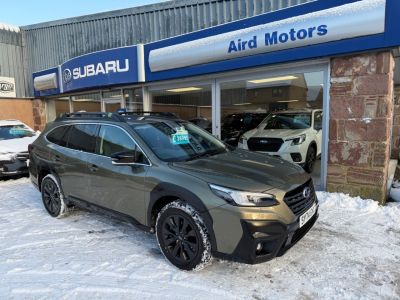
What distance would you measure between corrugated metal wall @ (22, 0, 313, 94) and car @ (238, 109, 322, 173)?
2.76 metres

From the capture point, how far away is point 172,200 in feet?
11.4

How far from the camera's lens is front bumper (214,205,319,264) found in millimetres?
2889

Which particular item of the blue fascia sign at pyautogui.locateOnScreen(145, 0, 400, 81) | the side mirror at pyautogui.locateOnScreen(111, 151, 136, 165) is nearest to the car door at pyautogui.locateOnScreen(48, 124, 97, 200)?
the side mirror at pyautogui.locateOnScreen(111, 151, 136, 165)

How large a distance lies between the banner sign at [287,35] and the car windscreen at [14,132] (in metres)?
5.06

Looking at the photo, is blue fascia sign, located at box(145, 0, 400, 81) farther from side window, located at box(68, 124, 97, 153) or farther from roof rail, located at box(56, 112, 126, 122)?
side window, located at box(68, 124, 97, 153)

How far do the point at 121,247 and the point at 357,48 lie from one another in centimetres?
470

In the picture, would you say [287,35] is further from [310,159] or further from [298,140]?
[310,159]

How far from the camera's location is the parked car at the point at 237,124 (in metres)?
8.36

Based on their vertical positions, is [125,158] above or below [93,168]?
above

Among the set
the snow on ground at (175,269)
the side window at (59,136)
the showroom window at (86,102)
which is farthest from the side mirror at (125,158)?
the showroom window at (86,102)

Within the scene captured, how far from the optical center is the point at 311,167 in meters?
7.80

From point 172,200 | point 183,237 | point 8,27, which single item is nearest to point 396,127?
point 172,200

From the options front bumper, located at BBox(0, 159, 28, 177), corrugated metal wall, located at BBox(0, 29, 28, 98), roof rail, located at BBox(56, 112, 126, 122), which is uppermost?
corrugated metal wall, located at BBox(0, 29, 28, 98)

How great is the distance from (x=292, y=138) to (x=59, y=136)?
4909 millimetres
